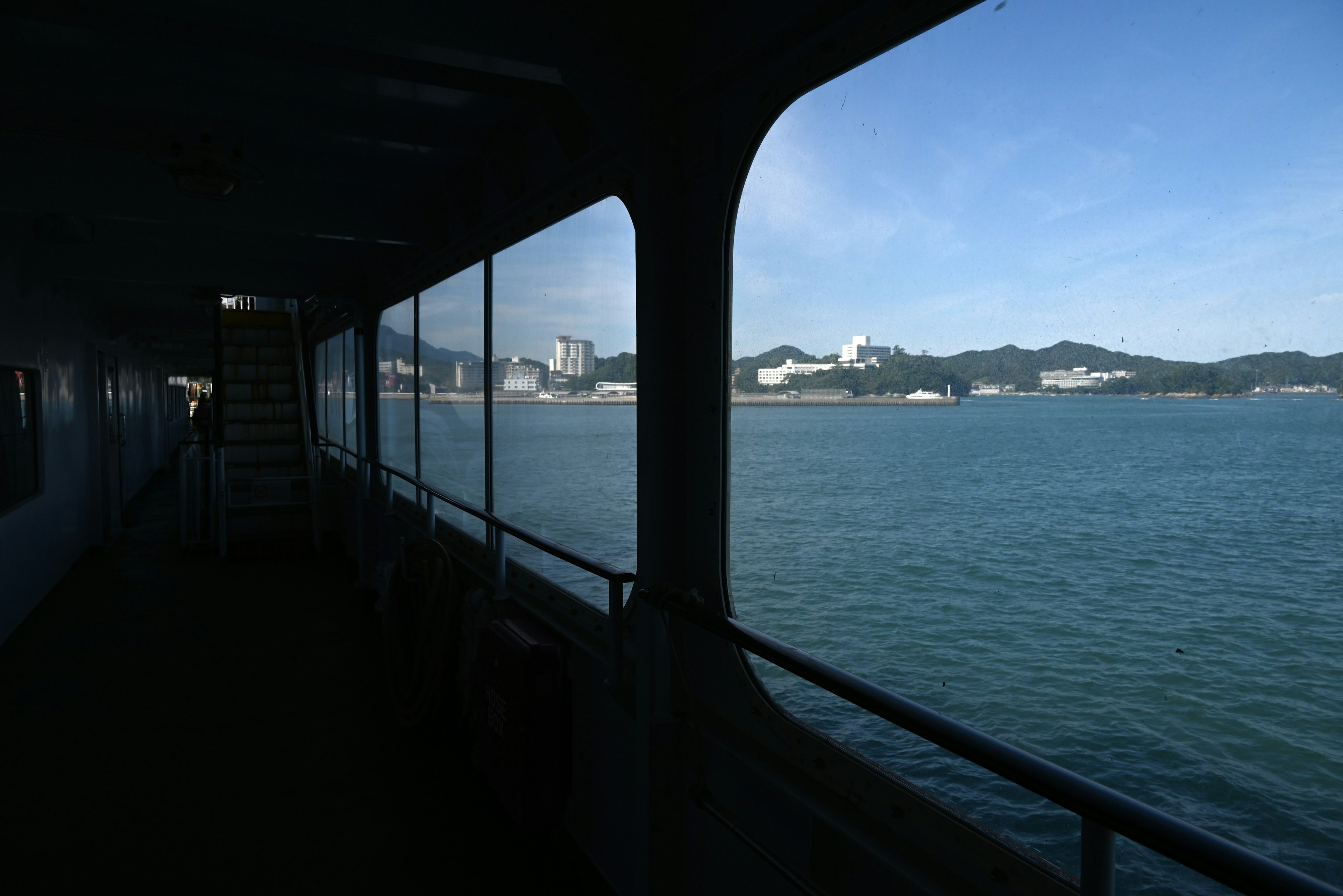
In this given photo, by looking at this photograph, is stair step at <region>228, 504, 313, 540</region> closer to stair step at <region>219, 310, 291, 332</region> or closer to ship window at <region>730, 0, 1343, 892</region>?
stair step at <region>219, 310, 291, 332</region>

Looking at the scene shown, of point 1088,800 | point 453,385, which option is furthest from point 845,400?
point 1088,800

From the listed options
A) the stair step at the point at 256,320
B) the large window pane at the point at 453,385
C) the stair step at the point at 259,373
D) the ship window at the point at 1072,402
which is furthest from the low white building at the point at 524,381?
the stair step at the point at 256,320

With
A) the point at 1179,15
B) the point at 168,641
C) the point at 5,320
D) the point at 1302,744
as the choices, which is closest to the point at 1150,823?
the point at 1179,15

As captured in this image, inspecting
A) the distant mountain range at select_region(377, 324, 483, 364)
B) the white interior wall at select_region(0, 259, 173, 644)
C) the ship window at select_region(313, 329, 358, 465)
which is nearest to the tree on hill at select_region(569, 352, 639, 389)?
the distant mountain range at select_region(377, 324, 483, 364)

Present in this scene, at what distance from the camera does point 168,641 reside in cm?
430

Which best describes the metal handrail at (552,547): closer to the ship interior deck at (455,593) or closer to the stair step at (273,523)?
the ship interior deck at (455,593)

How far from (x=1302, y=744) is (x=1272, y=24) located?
23.3 m

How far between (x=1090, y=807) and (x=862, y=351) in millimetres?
3943

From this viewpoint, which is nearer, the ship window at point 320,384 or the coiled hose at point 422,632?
the coiled hose at point 422,632

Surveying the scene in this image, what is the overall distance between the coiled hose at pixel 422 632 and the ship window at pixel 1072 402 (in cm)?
158

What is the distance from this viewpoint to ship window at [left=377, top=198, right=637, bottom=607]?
3232 millimetres

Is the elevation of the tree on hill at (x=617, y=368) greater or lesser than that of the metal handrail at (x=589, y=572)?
greater

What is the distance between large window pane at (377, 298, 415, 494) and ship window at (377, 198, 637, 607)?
0.01 meters

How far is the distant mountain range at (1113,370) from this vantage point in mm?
2035
